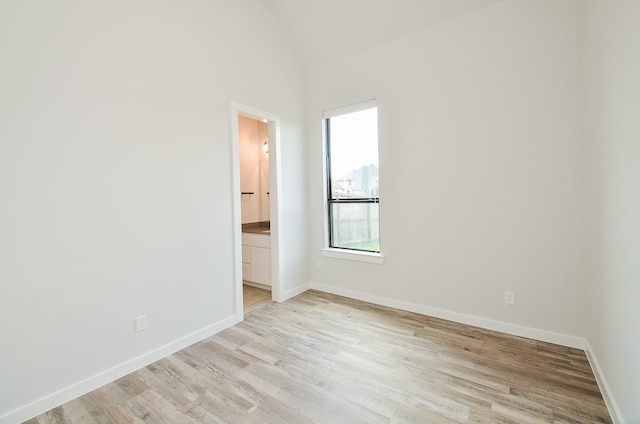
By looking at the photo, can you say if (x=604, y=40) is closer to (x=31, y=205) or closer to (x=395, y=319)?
(x=395, y=319)

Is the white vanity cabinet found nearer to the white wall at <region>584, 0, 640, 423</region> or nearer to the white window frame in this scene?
the white window frame

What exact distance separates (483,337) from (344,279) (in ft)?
5.39

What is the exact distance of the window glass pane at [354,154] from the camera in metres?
3.47

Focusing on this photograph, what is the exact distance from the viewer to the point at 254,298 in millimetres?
3676

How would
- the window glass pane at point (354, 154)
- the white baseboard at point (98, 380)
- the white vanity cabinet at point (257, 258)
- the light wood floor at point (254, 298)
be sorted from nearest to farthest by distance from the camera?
the white baseboard at point (98, 380)
the light wood floor at point (254, 298)
the window glass pane at point (354, 154)
the white vanity cabinet at point (257, 258)

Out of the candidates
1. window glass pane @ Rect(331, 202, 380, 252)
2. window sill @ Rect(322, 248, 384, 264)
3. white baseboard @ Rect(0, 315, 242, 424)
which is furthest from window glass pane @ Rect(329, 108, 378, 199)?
white baseboard @ Rect(0, 315, 242, 424)

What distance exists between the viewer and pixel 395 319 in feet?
9.75

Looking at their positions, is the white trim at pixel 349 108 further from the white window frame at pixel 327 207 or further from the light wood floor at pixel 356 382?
the light wood floor at pixel 356 382

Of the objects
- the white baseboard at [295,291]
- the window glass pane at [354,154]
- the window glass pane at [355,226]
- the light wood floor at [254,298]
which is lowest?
the light wood floor at [254,298]

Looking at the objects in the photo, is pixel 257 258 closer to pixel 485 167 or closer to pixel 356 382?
pixel 356 382

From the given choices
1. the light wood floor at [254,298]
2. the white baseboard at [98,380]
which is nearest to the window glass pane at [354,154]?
the light wood floor at [254,298]

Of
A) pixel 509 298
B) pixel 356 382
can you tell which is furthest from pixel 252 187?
pixel 509 298

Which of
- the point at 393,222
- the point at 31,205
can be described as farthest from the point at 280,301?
the point at 31,205

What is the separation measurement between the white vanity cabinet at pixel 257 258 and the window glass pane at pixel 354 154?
1.16 m
